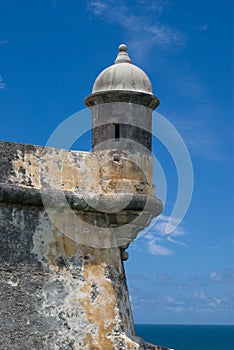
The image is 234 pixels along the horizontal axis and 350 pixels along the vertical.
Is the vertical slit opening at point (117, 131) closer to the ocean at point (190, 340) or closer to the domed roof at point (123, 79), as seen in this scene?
the domed roof at point (123, 79)

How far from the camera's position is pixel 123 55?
28.1 feet

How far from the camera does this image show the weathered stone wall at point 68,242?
7.21 m

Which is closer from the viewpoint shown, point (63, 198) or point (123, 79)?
point (63, 198)

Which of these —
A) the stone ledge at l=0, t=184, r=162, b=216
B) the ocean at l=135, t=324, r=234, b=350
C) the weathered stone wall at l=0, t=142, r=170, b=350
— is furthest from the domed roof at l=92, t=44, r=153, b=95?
the ocean at l=135, t=324, r=234, b=350

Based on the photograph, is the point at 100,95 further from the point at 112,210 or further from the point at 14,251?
the point at 14,251

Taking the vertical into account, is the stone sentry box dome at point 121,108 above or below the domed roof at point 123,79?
below

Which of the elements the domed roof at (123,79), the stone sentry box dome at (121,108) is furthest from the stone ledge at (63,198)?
the domed roof at (123,79)

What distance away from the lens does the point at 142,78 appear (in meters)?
8.30

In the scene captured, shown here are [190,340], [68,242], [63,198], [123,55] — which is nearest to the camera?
[63,198]

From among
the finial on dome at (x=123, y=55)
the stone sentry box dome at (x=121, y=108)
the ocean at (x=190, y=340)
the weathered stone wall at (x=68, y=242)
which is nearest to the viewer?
the weathered stone wall at (x=68, y=242)

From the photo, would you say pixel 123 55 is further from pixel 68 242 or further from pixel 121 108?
pixel 68 242

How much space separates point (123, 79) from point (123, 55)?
548 millimetres

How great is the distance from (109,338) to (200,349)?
58.2 metres

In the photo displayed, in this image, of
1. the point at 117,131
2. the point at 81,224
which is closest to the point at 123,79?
the point at 117,131
